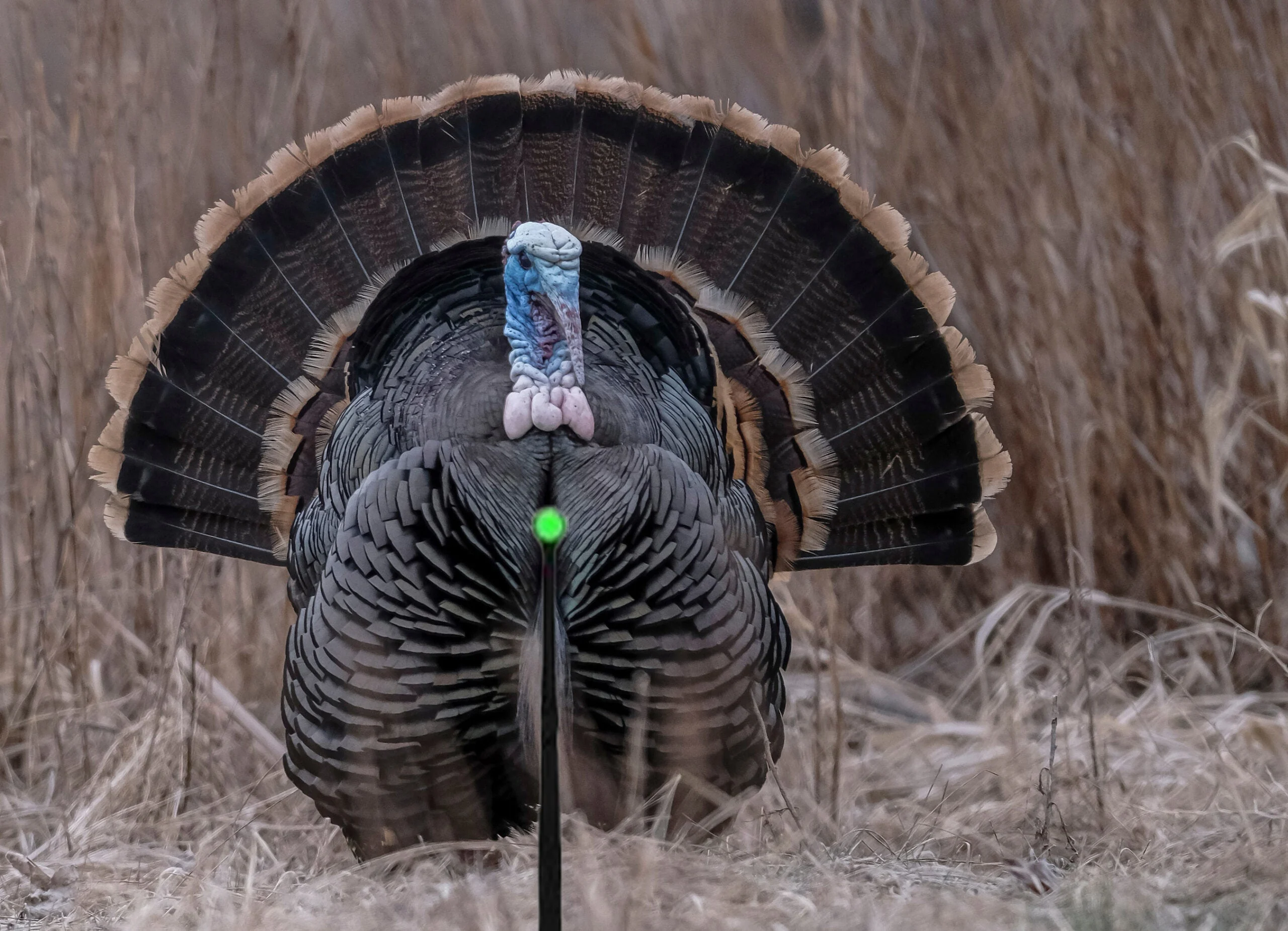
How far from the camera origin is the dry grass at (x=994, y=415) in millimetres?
3545

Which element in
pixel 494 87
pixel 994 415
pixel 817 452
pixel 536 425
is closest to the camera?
pixel 536 425

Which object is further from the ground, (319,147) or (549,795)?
(319,147)

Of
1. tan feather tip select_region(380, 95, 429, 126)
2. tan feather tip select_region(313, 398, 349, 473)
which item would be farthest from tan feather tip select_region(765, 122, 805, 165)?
tan feather tip select_region(313, 398, 349, 473)

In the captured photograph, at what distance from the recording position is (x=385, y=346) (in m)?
3.09

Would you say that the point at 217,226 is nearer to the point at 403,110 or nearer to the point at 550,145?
the point at 403,110

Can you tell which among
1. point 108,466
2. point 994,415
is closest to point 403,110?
point 108,466

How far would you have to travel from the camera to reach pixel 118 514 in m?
3.53

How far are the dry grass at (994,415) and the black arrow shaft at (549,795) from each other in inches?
42.5

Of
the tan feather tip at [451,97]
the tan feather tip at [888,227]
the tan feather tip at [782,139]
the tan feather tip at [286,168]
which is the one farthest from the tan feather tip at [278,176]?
the tan feather tip at [888,227]

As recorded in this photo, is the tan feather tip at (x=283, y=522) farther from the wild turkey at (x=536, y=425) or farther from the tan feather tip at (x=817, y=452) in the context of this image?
the tan feather tip at (x=817, y=452)

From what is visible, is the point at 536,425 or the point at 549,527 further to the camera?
the point at 536,425

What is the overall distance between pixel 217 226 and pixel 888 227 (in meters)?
1.55

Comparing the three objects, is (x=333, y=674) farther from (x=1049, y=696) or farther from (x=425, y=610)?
(x=1049, y=696)

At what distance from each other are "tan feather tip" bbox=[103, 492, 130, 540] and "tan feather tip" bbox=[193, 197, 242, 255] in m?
0.64
